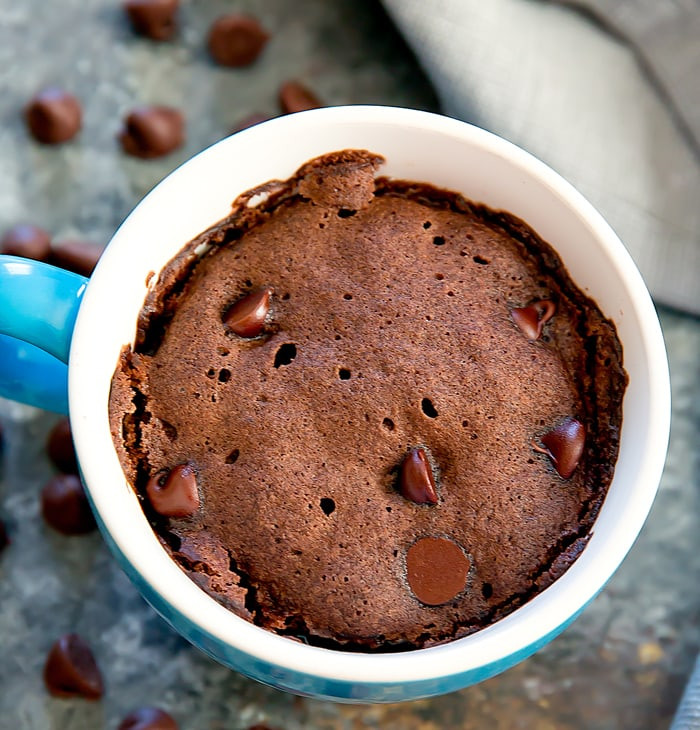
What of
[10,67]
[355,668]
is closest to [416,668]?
[355,668]

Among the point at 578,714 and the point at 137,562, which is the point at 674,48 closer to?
the point at 578,714

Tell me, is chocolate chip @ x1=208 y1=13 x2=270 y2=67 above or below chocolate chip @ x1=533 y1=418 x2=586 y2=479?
below

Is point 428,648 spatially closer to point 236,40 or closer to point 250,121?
point 250,121

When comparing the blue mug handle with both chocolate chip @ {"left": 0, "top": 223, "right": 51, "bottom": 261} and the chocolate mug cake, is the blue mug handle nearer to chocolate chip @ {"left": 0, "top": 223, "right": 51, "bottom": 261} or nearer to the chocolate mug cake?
the chocolate mug cake

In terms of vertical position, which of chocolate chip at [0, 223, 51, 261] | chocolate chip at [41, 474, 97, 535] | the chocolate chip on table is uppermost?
the chocolate chip on table

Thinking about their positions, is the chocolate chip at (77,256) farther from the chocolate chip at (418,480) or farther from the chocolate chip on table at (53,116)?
the chocolate chip at (418,480)

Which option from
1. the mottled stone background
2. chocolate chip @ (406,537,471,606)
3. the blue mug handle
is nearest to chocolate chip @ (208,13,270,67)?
the mottled stone background

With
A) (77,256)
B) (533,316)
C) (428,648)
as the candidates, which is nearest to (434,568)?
(428,648)
